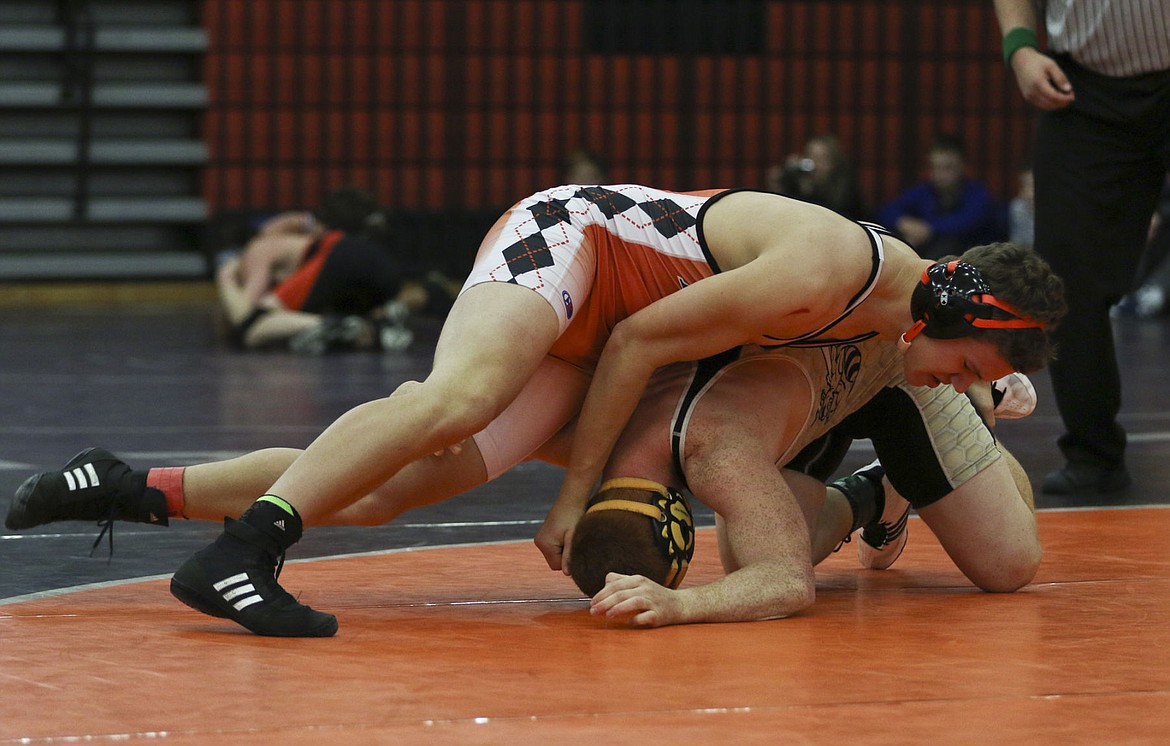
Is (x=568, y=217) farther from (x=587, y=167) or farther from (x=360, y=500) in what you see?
(x=587, y=167)

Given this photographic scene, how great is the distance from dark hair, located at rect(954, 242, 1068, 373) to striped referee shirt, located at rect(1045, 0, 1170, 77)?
147cm

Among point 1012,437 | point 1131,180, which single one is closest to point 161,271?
point 1012,437

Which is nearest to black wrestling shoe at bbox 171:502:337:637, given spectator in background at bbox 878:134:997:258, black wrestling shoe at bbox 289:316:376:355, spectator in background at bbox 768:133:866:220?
black wrestling shoe at bbox 289:316:376:355

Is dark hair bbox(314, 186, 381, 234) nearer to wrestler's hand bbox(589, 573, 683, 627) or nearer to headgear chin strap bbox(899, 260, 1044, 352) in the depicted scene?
headgear chin strap bbox(899, 260, 1044, 352)

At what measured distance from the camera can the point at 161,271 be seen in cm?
1180

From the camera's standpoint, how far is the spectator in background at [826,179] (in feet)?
31.8

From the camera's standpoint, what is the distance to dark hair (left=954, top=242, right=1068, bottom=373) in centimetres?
290

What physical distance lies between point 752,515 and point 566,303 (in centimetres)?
45

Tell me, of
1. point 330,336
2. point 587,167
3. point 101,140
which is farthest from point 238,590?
point 101,140

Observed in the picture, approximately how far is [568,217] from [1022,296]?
0.77 m

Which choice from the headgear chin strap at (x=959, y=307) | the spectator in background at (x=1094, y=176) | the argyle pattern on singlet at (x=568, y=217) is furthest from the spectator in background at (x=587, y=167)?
the headgear chin strap at (x=959, y=307)

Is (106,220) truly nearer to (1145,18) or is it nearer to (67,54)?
(67,54)

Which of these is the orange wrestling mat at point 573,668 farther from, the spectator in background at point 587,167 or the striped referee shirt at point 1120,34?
the spectator in background at point 587,167

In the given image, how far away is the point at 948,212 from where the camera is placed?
1065 centimetres
